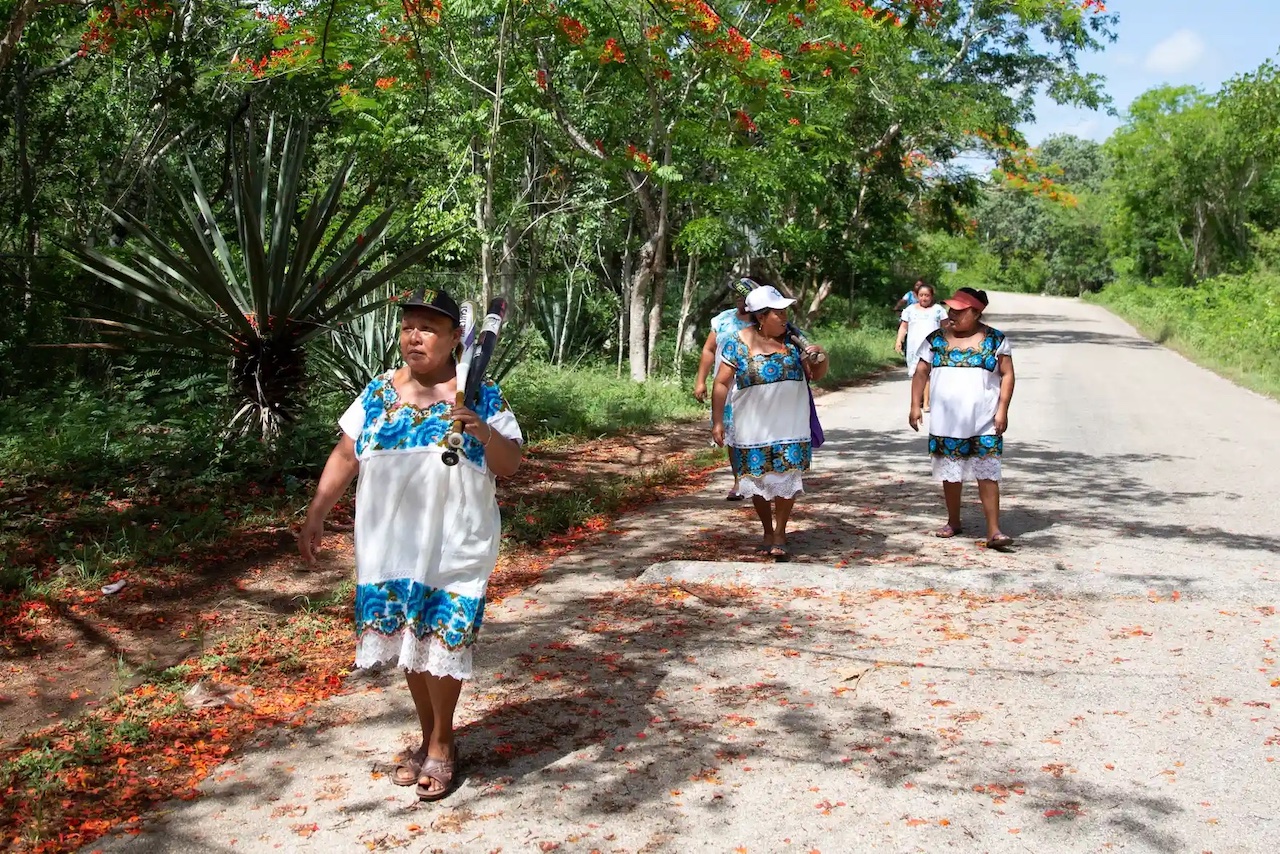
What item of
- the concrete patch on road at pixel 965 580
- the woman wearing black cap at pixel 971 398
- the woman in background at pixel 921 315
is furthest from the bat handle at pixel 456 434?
the woman in background at pixel 921 315

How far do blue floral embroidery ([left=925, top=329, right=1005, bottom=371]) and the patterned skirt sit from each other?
462 mm

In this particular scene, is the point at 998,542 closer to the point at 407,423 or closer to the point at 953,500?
the point at 953,500

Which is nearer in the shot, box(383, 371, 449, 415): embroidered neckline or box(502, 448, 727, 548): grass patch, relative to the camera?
box(383, 371, 449, 415): embroidered neckline

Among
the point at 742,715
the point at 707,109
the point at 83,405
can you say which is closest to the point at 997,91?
the point at 707,109

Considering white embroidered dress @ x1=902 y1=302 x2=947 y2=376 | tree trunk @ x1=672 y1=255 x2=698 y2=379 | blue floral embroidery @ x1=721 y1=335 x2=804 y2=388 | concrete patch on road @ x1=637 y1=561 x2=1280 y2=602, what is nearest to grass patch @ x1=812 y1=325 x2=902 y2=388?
tree trunk @ x1=672 y1=255 x2=698 y2=379

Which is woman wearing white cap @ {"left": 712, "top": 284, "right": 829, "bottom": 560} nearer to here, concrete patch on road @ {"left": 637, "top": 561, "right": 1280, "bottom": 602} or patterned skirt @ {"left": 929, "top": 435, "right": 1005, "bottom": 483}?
concrete patch on road @ {"left": 637, "top": 561, "right": 1280, "bottom": 602}

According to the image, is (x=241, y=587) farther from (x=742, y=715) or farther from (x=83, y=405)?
(x=742, y=715)

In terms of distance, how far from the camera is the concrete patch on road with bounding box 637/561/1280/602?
6605 mm

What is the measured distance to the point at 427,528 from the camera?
4008 millimetres

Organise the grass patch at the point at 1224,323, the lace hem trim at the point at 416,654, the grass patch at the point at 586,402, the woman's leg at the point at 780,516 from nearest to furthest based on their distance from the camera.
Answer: the lace hem trim at the point at 416,654 < the woman's leg at the point at 780,516 < the grass patch at the point at 586,402 < the grass patch at the point at 1224,323

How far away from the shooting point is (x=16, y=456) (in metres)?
7.90

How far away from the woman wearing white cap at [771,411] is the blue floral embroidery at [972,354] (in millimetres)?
972

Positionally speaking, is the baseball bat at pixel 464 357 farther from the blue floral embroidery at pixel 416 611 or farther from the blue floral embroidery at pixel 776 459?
the blue floral embroidery at pixel 776 459

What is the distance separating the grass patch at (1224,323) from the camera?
76.1 feet
